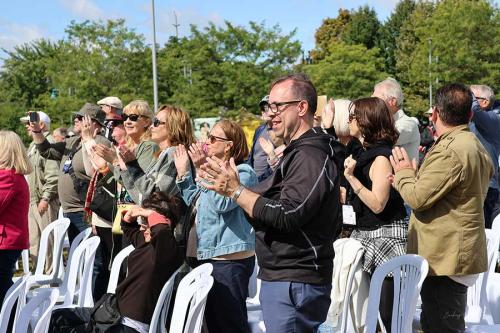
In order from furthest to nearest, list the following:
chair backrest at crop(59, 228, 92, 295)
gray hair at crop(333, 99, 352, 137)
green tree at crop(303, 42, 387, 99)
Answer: green tree at crop(303, 42, 387, 99), chair backrest at crop(59, 228, 92, 295), gray hair at crop(333, 99, 352, 137)

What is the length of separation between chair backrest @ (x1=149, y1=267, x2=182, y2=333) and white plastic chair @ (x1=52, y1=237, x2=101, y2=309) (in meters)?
1.25

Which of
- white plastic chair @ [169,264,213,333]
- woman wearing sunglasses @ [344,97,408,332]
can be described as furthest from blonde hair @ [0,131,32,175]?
woman wearing sunglasses @ [344,97,408,332]

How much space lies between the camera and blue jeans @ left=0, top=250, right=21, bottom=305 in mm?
5160

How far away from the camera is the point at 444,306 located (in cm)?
368

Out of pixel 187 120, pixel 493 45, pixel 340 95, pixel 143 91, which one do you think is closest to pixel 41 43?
pixel 143 91

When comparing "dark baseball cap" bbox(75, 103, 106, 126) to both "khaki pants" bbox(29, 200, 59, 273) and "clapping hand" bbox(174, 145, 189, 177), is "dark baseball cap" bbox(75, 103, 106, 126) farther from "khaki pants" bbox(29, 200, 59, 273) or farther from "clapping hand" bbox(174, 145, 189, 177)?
"khaki pants" bbox(29, 200, 59, 273)

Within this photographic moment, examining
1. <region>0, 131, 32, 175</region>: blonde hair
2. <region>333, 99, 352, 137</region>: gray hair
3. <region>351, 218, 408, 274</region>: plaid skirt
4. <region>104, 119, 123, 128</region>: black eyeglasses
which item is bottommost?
<region>351, 218, 408, 274</region>: plaid skirt

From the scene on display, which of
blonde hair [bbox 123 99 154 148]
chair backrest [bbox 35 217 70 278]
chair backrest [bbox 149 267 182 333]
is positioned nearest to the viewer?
chair backrest [bbox 149 267 182 333]

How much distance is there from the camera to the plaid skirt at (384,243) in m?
4.14

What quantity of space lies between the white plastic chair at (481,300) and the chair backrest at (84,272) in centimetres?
264

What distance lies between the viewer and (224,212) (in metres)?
4.22

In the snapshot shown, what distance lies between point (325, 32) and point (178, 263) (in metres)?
56.7

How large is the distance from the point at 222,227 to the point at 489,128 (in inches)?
132

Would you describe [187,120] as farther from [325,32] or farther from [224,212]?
[325,32]
